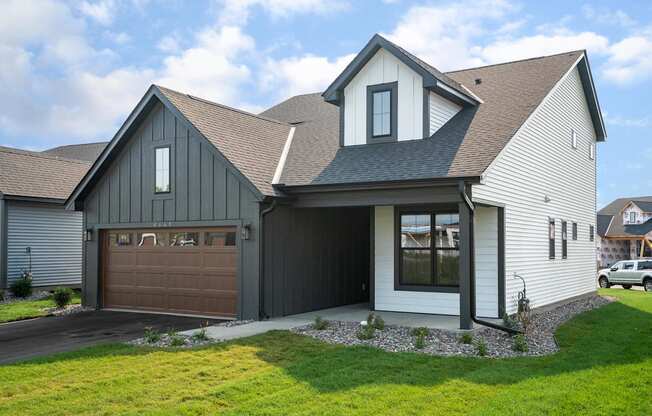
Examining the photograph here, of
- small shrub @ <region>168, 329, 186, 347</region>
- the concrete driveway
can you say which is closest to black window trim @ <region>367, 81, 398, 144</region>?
the concrete driveway

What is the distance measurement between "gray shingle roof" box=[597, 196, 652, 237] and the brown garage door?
38082 mm

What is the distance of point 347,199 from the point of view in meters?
13.9

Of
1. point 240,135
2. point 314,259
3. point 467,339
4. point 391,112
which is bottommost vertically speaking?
point 467,339

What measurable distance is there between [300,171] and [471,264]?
15.9ft

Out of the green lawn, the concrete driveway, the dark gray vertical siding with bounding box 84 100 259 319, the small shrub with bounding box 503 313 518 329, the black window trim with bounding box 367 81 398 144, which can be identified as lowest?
the concrete driveway

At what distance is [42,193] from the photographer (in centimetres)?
2159

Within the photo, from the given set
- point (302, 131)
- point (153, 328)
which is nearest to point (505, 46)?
point (302, 131)

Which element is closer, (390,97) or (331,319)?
(331,319)

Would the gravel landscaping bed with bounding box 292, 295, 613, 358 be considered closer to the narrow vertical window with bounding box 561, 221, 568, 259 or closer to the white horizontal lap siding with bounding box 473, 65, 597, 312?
the white horizontal lap siding with bounding box 473, 65, 597, 312

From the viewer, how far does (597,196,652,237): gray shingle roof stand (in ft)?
148

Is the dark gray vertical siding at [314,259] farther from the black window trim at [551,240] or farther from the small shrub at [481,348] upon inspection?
the small shrub at [481,348]

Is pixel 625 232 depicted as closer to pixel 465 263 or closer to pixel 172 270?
pixel 465 263

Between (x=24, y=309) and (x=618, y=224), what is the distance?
4263cm

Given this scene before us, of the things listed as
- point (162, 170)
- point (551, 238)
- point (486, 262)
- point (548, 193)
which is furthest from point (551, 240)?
point (162, 170)
